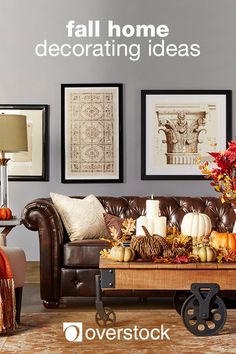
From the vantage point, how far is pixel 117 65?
7617 mm

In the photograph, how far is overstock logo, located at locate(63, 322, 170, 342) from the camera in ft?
16.1

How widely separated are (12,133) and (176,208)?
1.61m

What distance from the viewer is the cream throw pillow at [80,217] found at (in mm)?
6379

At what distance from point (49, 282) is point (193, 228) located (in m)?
1.43

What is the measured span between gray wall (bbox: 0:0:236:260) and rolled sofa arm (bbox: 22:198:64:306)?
55.7 inches

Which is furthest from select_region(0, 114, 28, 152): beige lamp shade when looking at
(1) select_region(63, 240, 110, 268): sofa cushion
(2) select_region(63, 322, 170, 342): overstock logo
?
(2) select_region(63, 322, 170, 342): overstock logo

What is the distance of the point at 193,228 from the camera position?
5.30m

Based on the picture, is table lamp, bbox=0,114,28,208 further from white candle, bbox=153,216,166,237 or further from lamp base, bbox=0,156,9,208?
white candle, bbox=153,216,166,237

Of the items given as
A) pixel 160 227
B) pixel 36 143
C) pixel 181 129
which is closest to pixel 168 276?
pixel 160 227

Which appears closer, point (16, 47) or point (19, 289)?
point (19, 289)

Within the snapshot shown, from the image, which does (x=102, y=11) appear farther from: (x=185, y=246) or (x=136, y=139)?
(x=185, y=246)

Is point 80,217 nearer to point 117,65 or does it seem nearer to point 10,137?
point 10,137

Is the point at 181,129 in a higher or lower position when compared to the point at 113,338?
higher

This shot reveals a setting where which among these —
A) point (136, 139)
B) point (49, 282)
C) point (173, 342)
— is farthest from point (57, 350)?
point (136, 139)
